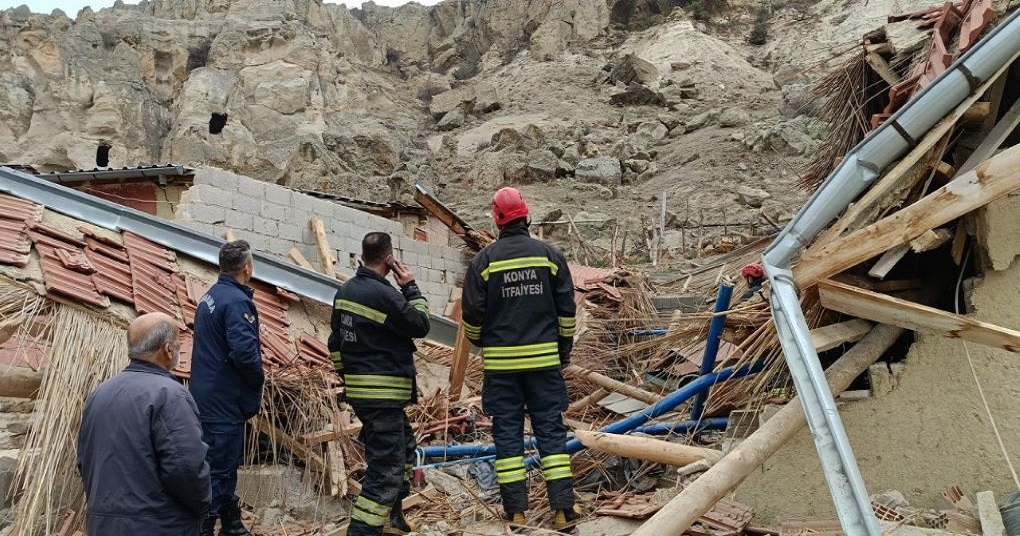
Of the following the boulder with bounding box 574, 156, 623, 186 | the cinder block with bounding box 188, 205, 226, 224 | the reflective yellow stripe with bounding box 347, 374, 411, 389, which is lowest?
the reflective yellow stripe with bounding box 347, 374, 411, 389

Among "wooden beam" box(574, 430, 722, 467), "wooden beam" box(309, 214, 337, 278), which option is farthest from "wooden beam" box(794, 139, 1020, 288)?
"wooden beam" box(309, 214, 337, 278)

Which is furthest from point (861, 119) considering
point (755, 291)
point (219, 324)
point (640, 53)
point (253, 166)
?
point (640, 53)

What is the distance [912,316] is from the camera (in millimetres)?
3344

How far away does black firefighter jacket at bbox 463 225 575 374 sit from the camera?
404 centimetres

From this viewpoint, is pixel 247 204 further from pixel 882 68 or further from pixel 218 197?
pixel 882 68

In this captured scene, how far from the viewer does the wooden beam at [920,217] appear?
3.14 metres

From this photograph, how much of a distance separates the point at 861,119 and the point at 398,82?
39687 millimetres

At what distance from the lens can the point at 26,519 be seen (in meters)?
3.69

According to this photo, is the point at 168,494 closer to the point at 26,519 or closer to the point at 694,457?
the point at 26,519

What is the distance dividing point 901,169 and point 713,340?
1649 mm

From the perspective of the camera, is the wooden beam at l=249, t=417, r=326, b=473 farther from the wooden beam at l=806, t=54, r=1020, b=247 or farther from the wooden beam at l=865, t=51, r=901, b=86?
the wooden beam at l=865, t=51, r=901, b=86

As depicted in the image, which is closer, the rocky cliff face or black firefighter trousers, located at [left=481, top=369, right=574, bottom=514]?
black firefighter trousers, located at [left=481, top=369, right=574, bottom=514]

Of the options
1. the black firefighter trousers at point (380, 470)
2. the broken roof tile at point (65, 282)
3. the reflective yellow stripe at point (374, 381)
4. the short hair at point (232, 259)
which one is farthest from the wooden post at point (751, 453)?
the broken roof tile at point (65, 282)

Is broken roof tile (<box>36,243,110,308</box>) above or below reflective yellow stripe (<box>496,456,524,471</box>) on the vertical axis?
above
